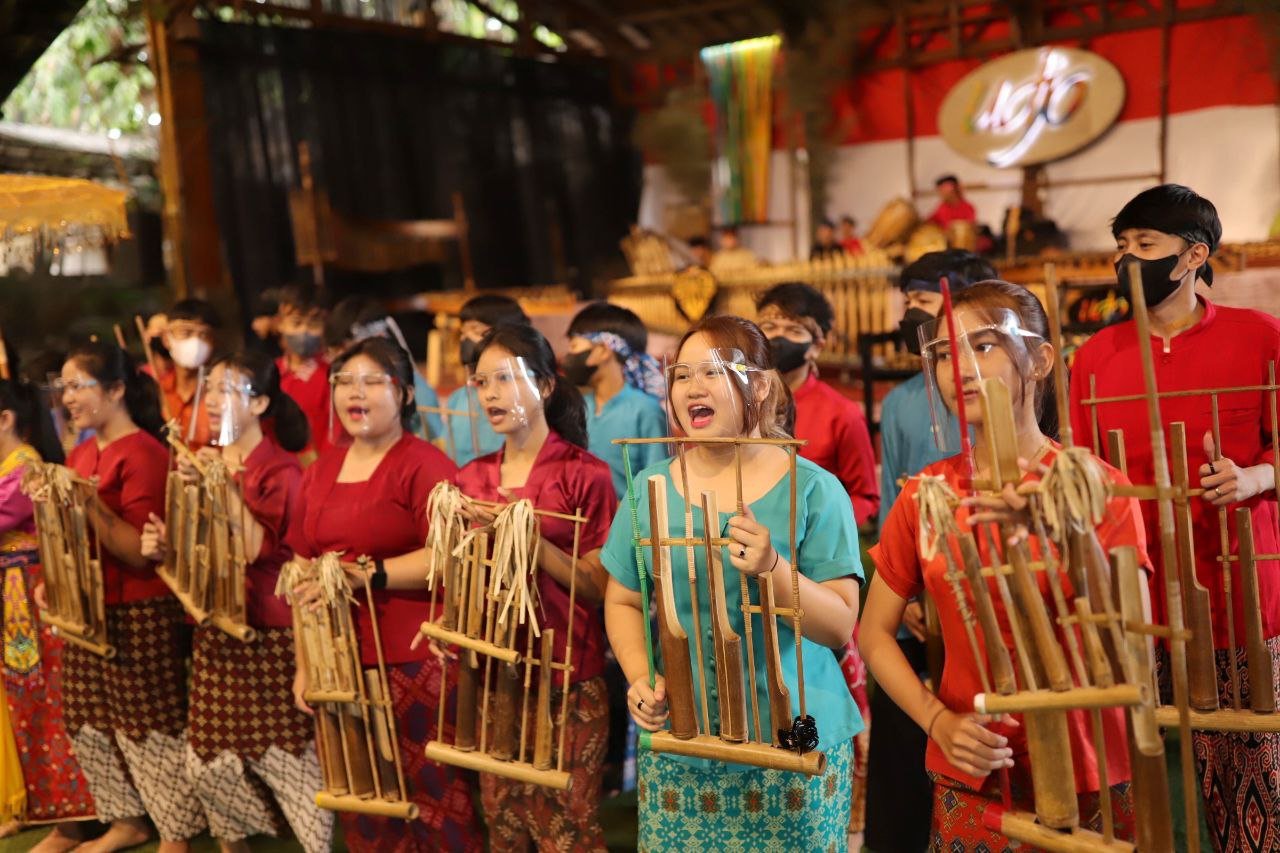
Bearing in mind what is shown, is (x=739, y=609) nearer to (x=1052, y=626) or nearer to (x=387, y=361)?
(x=1052, y=626)

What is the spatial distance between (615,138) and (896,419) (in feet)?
44.0

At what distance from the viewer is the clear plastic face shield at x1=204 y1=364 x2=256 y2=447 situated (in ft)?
12.9

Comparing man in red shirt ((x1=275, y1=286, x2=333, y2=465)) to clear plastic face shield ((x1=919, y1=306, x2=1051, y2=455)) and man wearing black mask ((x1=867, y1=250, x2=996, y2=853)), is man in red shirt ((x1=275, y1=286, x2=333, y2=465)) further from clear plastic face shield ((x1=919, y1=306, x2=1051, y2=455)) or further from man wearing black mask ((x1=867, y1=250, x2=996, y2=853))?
clear plastic face shield ((x1=919, y1=306, x2=1051, y2=455))

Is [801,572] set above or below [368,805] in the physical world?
above

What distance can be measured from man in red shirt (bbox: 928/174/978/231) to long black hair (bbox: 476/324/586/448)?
9798mm

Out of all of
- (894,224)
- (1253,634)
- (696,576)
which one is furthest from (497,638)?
(894,224)

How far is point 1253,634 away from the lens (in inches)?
105

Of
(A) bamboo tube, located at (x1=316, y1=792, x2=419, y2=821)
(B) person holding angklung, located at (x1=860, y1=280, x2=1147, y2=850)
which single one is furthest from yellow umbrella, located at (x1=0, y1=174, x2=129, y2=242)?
(B) person holding angklung, located at (x1=860, y1=280, x2=1147, y2=850)

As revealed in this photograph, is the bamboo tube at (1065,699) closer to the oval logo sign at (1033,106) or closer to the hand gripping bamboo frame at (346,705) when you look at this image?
the hand gripping bamboo frame at (346,705)

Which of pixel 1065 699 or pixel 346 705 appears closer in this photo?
pixel 1065 699

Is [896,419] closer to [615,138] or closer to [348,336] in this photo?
[348,336]

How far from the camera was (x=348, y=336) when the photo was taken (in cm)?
550

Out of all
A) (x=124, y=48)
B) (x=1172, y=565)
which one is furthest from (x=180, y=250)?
(x=1172, y=565)

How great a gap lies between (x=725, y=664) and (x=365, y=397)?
152 centimetres
